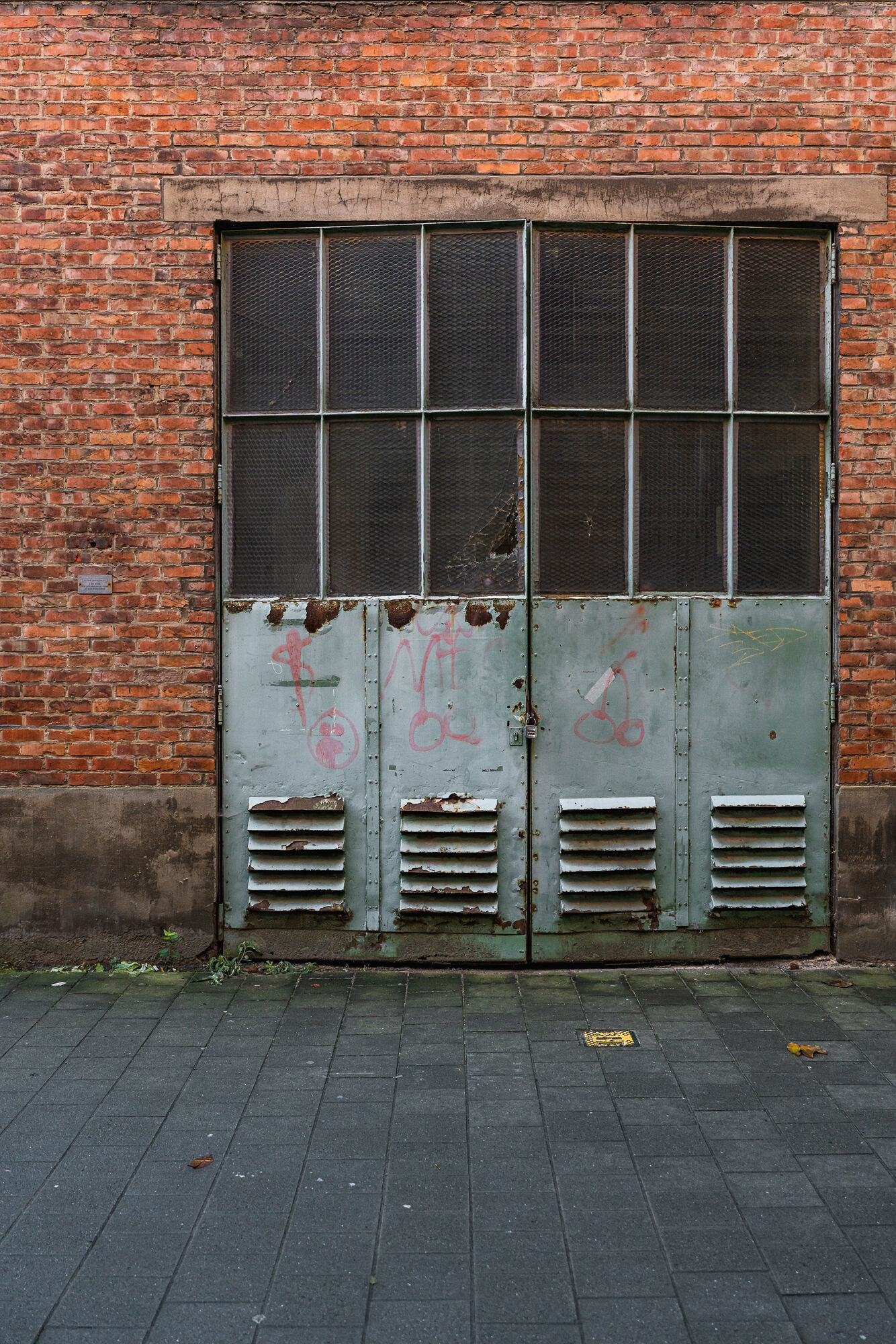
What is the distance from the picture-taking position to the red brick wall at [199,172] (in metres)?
5.43

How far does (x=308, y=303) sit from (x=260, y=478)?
104 cm

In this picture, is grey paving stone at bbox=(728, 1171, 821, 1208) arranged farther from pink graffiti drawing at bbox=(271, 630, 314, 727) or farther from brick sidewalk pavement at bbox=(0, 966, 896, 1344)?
pink graffiti drawing at bbox=(271, 630, 314, 727)

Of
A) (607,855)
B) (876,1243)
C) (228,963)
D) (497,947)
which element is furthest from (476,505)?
(876,1243)

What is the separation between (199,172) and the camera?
5469mm

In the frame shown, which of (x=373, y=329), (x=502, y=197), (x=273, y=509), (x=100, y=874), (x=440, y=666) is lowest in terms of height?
(x=100, y=874)

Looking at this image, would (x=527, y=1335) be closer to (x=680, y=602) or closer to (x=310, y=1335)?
(x=310, y=1335)

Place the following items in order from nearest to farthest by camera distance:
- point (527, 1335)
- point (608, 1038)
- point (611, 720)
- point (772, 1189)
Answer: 1. point (527, 1335)
2. point (772, 1189)
3. point (608, 1038)
4. point (611, 720)

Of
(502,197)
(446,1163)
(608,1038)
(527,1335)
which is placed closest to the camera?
(527,1335)

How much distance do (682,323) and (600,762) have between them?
8.42 feet

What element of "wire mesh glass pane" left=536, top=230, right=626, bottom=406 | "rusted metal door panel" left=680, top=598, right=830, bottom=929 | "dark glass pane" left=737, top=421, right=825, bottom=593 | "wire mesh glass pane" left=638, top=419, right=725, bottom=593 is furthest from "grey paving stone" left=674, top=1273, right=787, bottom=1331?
"wire mesh glass pane" left=536, top=230, right=626, bottom=406

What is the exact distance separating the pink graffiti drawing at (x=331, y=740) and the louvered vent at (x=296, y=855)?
0.69 ft

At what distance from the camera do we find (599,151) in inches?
214

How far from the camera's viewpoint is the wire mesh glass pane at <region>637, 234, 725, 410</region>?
5.56 m

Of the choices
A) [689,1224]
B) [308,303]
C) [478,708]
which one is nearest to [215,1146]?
[689,1224]
